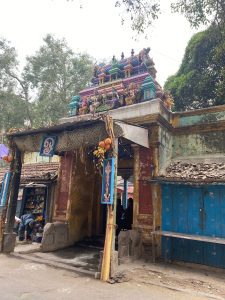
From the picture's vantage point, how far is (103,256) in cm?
646

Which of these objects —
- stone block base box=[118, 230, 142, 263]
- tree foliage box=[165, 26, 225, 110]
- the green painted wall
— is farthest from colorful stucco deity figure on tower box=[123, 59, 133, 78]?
stone block base box=[118, 230, 142, 263]

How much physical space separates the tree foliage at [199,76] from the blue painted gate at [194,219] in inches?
339

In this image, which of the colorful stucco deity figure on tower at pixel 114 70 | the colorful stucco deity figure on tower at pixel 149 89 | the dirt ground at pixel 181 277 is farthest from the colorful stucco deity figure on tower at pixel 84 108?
the dirt ground at pixel 181 277

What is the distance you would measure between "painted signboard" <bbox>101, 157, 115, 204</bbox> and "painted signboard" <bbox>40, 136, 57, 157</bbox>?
2298 millimetres

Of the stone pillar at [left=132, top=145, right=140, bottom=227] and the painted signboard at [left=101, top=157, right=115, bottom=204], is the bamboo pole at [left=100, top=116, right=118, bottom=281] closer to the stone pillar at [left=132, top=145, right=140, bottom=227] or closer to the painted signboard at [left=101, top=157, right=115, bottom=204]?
the painted signboard at [left=101, top=157, right=115, bottom=204]

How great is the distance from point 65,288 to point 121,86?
325 inches

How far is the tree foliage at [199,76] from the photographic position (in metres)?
15.9

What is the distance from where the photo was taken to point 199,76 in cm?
1661

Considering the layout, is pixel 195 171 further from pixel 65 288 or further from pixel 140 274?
pixel 65 288

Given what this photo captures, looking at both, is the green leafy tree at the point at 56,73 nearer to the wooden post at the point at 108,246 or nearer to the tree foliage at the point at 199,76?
the tree foliage at the point at 199,76

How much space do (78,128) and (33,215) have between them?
245 inches

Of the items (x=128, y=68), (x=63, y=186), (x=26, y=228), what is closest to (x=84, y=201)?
(x=63, y=186)

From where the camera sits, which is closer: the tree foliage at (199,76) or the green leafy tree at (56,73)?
the tree foliage at (199,76)

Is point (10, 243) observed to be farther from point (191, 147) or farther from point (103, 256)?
point (191, 147)
